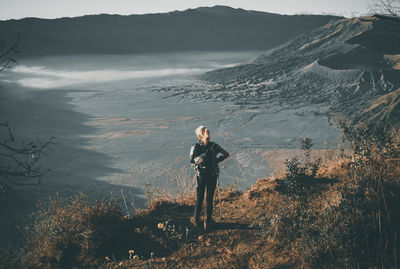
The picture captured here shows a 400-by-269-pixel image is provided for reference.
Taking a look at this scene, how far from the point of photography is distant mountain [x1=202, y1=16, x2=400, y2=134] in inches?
1687

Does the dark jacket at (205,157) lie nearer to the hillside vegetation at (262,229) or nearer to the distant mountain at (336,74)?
the hillside vegetation at (262,229)

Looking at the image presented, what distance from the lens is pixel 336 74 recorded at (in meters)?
50.4

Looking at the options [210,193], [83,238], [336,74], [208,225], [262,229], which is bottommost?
[83,238]

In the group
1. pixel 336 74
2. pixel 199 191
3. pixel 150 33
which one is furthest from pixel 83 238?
pixel 150 33

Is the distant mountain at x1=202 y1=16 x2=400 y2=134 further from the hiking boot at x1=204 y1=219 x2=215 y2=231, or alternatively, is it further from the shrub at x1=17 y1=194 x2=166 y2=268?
the shrub at x1=17 y1=194 x2=166 y2=268

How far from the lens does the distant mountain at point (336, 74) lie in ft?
141

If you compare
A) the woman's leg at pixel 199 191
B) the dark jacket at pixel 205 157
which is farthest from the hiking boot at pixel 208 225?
the dark jacket at pixel 205 157

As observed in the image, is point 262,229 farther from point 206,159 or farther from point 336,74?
point 336,74

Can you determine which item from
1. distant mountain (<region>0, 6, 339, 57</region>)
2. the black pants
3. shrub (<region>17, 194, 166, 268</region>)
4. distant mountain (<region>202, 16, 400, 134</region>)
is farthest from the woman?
distant mountain (<region>0, 6, 339, 57</region>)

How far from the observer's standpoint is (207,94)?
62000 mm

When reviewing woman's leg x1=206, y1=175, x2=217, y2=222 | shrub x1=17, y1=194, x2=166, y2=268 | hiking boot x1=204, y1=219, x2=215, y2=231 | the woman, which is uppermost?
the woman

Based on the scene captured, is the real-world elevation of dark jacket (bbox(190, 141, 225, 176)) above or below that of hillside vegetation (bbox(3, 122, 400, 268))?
above

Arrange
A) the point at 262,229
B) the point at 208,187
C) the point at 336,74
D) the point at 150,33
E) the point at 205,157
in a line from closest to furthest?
the point at 262,229
the point at 205,157
the point at 208,187
the point at 336,74
the point at 150,33

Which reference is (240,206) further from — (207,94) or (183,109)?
(207,94)
